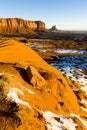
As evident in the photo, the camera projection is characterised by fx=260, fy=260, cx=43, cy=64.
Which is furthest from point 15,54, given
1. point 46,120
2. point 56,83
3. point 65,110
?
point 46,120

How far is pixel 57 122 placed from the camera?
11.4 m

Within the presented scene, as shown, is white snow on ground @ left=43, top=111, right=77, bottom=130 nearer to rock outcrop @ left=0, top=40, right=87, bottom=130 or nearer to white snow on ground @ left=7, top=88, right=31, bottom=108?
rock outcrop @ left=0, top=40, right=87, bottom=130

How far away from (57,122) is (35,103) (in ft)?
4.24

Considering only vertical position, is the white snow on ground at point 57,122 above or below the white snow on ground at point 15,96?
below

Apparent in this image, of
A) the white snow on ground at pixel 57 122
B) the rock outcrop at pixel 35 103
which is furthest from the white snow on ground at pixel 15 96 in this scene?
the white snow on ground at pixel 57 122

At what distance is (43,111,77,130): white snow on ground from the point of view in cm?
1097

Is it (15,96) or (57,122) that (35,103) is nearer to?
(15,96)

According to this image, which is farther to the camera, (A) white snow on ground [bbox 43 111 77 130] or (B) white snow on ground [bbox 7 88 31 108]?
(A) white snow on ground [bbox 43 111 77 130]

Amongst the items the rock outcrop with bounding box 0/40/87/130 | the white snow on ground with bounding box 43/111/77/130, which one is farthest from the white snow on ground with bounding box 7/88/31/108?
the white snow on ground with bounding box 43/111/77/130

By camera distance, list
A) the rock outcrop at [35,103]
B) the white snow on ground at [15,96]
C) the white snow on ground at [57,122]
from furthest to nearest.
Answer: the white snow on ground at [57,122]
the white snow on ground at [15,96]
the rock outcrop at [35,103]

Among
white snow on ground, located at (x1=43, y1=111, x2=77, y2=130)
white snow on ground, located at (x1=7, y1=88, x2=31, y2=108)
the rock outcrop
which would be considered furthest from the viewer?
white snow on ground, located at (x1=43, y1=111, x2=77, y2=130)

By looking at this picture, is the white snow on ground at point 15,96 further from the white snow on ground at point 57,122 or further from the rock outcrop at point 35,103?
the white snow on ground at point 57,122

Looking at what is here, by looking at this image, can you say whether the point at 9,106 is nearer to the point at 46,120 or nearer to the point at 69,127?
the point at 46,120

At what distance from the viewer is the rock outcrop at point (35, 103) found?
1019cm
